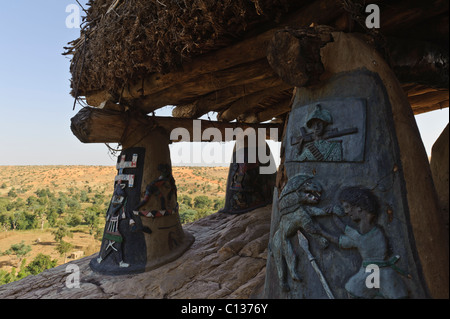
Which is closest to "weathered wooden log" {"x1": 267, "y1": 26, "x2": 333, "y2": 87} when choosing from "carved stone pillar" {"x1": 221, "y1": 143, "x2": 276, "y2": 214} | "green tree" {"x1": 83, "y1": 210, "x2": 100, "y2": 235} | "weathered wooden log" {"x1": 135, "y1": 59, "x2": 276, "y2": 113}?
"weathered wooden log" {"x1": 135, "y1": 59, "x2": 276, "y2": 113}

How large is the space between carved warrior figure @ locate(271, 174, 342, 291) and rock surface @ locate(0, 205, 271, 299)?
0.73 m

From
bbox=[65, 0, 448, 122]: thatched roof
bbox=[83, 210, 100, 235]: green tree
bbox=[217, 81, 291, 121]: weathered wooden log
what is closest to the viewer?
bbox=[65, 0, 448, 122]: thatched roof

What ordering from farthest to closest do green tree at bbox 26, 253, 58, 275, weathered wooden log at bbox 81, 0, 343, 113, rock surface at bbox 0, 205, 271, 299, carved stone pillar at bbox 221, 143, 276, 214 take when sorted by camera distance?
→ green tree at bbox 26, 253, 58, 275 < carved stone pillar at bbox 221, 143, 276, 214 < rock surface at bbox 0, 205, 271, 299 < weathered wooden log at bbox 81, 0, 343, 113

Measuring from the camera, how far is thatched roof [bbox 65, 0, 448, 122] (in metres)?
1.53

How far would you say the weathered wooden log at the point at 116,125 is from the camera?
9.48ft

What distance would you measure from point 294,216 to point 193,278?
168 cm

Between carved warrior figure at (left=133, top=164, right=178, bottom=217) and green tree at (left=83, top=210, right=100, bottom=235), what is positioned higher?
carved warrior figure at (left=133, top=164, right=178, bottom=217)

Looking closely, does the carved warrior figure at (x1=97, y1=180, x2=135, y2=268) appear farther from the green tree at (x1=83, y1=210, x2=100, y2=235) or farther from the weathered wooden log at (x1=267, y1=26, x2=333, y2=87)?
the green tree at (x1=83, y1=210, x2=100, y2=235)

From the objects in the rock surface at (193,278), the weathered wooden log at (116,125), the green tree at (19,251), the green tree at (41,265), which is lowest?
the green tree at (19,251)

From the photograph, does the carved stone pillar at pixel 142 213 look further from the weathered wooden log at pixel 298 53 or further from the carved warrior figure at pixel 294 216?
the weathered wooden log at pixel 298 53

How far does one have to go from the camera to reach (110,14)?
292 cm

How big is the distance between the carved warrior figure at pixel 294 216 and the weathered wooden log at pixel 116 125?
2261mm

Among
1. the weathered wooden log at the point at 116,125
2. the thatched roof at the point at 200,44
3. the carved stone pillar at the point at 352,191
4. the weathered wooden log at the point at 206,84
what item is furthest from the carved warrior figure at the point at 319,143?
the weathered wooden log at the point at 116,125
